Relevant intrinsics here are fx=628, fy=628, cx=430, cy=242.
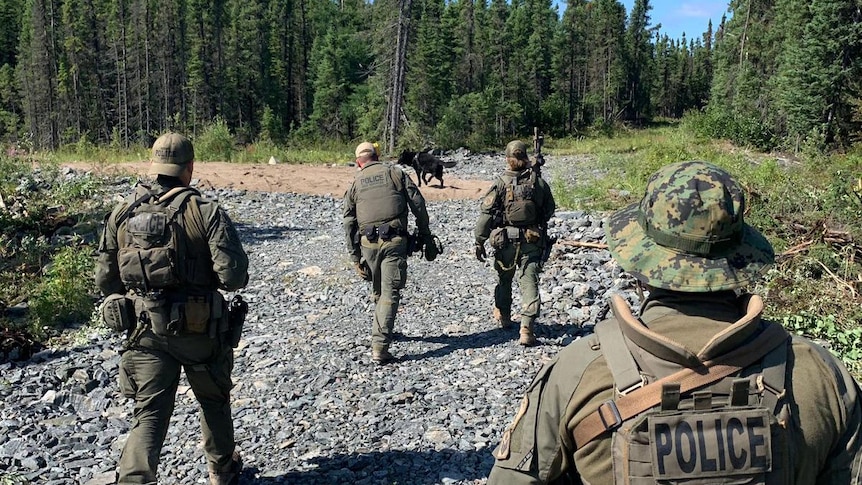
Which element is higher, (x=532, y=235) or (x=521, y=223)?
(x=521, y=223)

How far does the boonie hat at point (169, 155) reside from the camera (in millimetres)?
3594

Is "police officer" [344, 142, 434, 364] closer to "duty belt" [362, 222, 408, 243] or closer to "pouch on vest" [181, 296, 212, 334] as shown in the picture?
"duty belt" [362, 222, 408, 243]

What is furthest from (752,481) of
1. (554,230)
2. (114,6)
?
(114,6)

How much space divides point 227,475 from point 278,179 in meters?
14.1

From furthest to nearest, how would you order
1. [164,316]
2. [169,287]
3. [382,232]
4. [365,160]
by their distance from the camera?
1. [365,160]
2. [382,232]
3. [169,287]
4. [164,316]

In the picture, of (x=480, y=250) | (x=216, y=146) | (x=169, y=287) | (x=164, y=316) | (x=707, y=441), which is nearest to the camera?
(x=707, y=441)

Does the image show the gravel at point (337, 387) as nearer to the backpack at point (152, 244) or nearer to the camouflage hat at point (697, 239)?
the backpack at point (152, 244)

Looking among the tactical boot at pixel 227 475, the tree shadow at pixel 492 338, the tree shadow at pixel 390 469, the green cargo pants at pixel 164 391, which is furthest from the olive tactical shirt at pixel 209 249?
the tree shadow at pixel 492 338

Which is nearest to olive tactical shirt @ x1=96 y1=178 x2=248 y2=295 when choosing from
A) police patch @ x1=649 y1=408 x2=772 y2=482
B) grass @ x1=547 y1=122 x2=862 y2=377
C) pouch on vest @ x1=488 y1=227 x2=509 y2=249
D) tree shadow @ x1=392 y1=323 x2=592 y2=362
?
police patch @ x1=649 y1=408 x2=772 y2=482

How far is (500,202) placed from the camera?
248 inches

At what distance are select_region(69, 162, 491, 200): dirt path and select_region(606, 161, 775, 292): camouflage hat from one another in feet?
48.1

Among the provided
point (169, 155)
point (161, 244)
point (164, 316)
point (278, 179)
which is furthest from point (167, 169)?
point (278, 179)

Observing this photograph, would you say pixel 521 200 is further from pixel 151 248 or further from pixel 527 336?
pixel 151 248

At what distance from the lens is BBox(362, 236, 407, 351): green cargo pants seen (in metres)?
5.89
